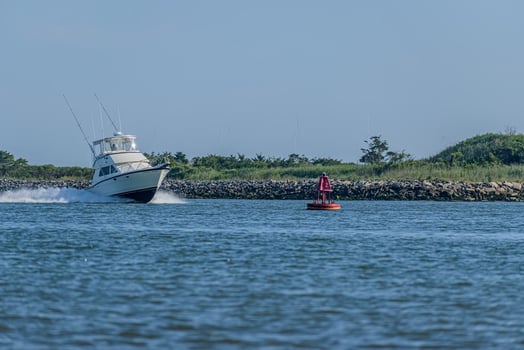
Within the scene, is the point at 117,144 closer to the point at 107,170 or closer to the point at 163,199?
the point at 107,170

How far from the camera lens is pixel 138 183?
200 feet

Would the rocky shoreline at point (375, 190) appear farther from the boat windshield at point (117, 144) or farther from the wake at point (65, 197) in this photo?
the boat windshield at point (117, 144)

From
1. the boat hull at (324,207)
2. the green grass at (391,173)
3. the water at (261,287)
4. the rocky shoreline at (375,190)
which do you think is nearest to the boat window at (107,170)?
the boat hull at (324,207)

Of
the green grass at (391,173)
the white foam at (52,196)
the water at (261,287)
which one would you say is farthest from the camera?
the green grass at (391,173)

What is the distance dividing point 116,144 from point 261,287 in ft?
146

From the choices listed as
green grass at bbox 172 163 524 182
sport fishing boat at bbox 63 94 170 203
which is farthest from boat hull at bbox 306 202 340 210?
green grass at bbox 172 163 524 182

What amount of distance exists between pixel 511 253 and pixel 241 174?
69201mm

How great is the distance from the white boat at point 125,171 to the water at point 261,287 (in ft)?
76.8

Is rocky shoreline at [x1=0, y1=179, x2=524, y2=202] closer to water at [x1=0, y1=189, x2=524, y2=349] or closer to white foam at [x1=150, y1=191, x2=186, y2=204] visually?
white foam at [x1=150, y1=191, x2=186, y2=204]

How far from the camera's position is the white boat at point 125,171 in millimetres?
60688

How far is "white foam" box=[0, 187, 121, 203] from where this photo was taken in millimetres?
64688

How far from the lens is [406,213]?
161 feet

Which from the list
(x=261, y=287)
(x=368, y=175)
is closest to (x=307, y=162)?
(x=368, y=175)

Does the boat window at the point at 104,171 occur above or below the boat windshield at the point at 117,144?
below
